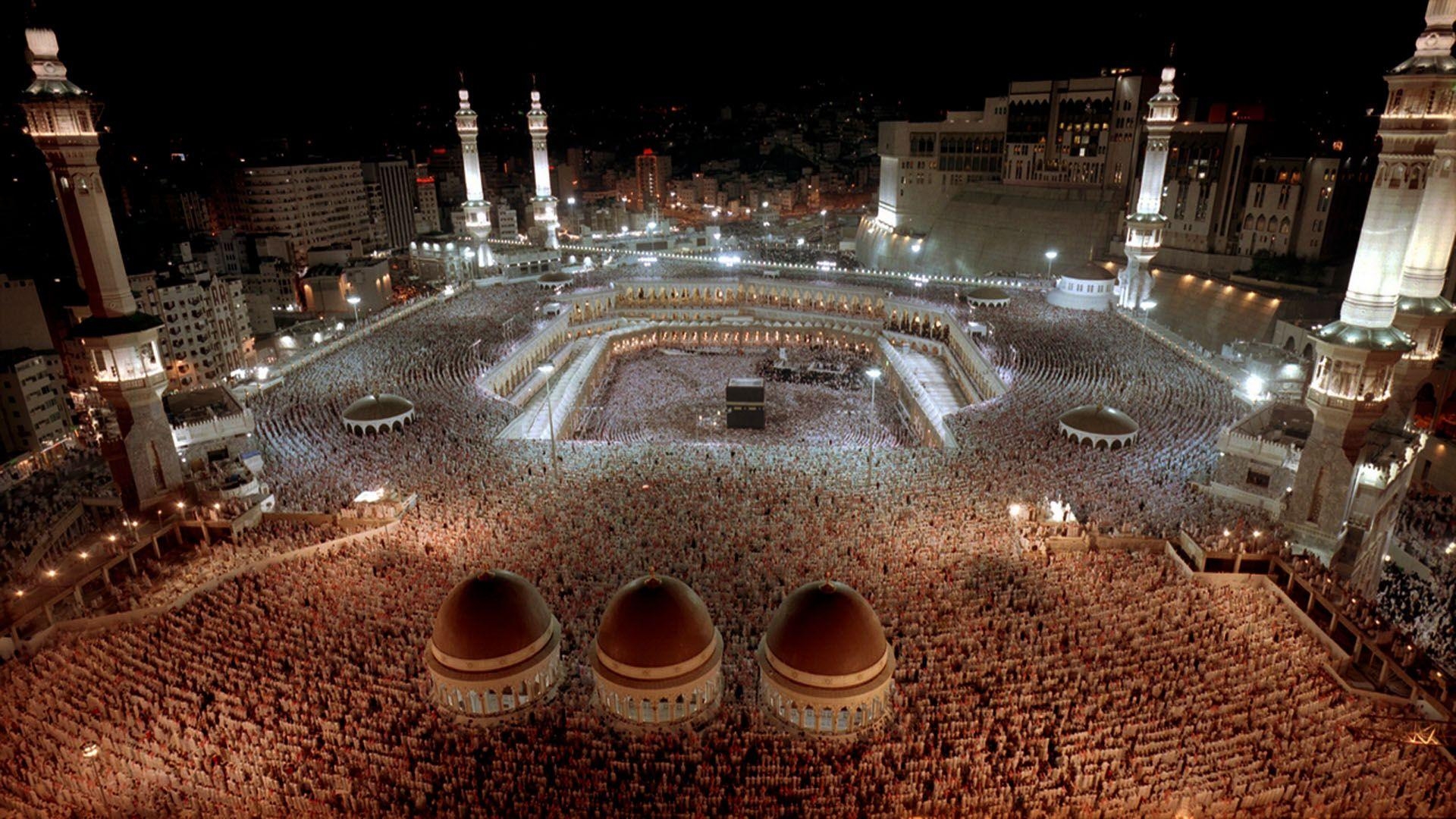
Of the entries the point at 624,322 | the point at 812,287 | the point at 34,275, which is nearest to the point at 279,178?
the point at 34,275

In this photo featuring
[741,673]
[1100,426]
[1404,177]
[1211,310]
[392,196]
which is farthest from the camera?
[392,196]

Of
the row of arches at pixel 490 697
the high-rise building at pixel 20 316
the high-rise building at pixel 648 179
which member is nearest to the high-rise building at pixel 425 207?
the high-rise building at pixel 648 179

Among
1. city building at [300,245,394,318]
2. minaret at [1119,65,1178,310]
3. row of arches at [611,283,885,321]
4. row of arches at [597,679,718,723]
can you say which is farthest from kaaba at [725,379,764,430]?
city building at [300,245,394,318]

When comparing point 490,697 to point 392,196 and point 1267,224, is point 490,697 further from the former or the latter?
point 392,196

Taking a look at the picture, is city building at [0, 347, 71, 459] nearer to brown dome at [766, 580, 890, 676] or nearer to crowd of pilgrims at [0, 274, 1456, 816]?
crowd of pilgrims at [0, 274, 1456, 816]

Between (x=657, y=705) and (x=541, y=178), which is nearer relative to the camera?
(x=657, y=705)

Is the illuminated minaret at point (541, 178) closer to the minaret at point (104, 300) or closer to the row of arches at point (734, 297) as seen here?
the row of arches at point (734, 297)

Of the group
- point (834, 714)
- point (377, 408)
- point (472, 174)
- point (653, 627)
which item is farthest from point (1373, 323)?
point (472, 174)
